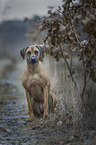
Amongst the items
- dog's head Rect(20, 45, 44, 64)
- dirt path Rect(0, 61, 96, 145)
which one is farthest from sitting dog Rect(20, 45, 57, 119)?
dirt path Rect(0, 61, 96, 145)

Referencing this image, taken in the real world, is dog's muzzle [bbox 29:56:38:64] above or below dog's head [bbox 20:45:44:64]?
below

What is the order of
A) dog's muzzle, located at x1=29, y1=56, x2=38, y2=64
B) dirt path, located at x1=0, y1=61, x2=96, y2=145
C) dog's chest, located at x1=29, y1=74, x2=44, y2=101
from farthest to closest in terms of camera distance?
1. dog's chest, located at x1=29, y1=74, x2=44, y2=101
2. dog's muzzle, located at x1=29, y1=56, x2=38, y2=64
3. dirt path, located at x1=0, y1=61, x2=96, y2=145

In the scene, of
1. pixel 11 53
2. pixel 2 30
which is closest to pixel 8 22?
pixel 2 30

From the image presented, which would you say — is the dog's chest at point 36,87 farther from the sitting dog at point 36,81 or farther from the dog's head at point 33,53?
the dog's head at point 33,53

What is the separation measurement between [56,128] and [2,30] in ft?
133

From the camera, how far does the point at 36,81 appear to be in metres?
4.73

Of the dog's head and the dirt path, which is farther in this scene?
the dog's head

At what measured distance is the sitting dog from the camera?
4.54 m

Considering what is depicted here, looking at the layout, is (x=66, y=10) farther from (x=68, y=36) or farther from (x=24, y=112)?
(x=24, y=112)

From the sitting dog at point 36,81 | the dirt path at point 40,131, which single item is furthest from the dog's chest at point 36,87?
the dirt path at point 40,131

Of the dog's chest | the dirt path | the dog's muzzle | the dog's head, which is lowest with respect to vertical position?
the dirt path

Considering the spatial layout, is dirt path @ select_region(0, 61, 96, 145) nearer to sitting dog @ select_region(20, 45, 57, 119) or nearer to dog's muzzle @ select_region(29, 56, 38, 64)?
sitting dog @ select_region(20, 45, 57, 119)

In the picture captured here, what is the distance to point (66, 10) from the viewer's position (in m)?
5.05

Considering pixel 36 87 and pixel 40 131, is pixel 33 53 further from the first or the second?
pixel 40 131
